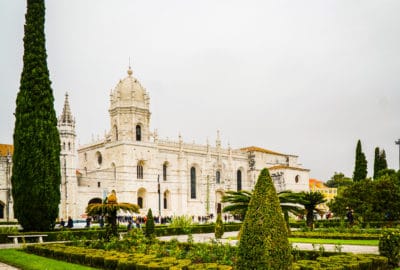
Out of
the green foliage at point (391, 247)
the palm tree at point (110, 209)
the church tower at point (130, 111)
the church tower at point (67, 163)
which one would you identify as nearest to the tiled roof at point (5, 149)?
the church tower at point (67, 163)

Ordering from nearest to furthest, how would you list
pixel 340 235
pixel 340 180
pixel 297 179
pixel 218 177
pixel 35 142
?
1. pixel 340 235
2. pixel 35 142
3. pixel 218 177
4. pixel 297 179
5. pixel 340 180

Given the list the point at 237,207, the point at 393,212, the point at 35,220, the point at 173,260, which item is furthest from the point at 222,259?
the point at 393,212

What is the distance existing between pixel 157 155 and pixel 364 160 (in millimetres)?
21651

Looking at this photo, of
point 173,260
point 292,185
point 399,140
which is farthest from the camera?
point 292,185

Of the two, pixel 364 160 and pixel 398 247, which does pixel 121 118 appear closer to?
pixel 364 160

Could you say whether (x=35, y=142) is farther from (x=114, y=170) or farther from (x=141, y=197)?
(x=141, y=197)

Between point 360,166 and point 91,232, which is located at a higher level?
point 360,166

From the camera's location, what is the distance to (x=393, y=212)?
2667cm

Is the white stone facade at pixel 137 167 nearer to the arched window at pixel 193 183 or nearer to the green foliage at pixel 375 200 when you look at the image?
the arched window at pixel 193 183

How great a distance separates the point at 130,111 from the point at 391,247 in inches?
1501

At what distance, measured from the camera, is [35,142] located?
68.9 ft

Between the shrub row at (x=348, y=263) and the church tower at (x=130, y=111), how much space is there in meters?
37.4

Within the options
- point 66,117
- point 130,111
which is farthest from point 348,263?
point 130,111

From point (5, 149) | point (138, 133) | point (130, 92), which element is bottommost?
Answer: point (5, 149)
